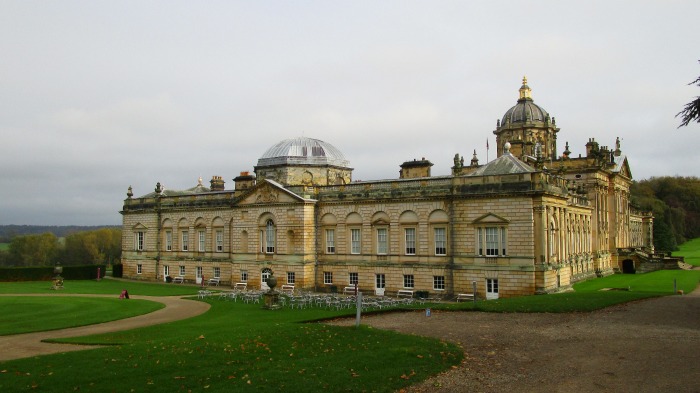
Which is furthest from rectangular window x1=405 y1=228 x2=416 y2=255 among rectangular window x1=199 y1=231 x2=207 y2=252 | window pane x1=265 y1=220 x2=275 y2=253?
rectangular window x1=199 y1=231 x2=207 y2=252

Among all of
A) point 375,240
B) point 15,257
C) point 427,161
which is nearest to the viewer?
point 375,240

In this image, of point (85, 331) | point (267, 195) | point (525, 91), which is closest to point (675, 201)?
point (525, 91)

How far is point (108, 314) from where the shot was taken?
93.7 feet

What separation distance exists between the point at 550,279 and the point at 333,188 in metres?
15.8

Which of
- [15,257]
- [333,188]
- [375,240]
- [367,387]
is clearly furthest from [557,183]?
[15,257]

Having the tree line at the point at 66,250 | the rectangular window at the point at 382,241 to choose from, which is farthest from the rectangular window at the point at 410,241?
the tree line at the point at 66,250

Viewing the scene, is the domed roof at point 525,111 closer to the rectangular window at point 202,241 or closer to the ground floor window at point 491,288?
the ground floor window at point 491,288

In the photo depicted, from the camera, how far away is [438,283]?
36.1 m

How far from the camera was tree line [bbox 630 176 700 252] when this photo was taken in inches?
3841

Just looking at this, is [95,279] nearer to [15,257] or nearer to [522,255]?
[522,255]


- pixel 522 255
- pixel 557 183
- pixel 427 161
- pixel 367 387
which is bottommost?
pixel 367 387

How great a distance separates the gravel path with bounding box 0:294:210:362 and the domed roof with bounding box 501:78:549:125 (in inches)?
1481

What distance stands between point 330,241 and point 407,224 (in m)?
6.37

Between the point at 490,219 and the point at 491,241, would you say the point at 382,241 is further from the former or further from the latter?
the point at 490,219
